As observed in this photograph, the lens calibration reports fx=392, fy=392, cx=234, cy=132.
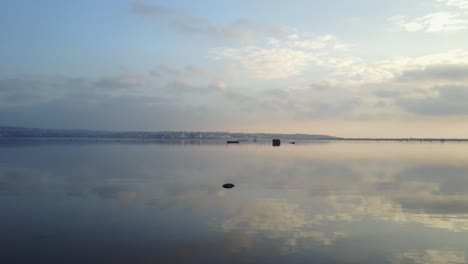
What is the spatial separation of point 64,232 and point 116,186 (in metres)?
12.3

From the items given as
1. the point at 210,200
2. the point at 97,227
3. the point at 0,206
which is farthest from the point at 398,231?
the point at 0,206

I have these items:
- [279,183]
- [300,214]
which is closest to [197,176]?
[279,183]

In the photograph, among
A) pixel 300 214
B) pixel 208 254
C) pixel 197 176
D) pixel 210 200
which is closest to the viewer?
pixel 208 254

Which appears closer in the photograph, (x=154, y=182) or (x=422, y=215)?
(x=422, y=215)

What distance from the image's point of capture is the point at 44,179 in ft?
95.9

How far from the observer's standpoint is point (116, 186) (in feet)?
86.8

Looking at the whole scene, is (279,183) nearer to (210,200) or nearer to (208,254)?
(210,200)

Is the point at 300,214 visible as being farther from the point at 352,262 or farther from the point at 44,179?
the point at 44,179

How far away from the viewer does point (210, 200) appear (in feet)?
70.9

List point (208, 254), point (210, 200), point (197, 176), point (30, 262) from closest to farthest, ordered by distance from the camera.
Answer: point (30, 262) → point (208, 254) → point (210, 200) → point (197, 176)

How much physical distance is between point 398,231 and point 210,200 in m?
10.0

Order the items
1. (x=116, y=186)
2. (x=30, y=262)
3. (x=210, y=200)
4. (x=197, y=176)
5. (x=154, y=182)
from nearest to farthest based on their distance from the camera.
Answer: (x=30, y=262) < (x=210, y=200) < (x=116, y=186) < (x=154, y=182) < (x=197, y=176)

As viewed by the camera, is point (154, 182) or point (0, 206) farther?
point (154, 182)

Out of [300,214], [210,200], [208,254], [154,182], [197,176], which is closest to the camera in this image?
[208,254]
